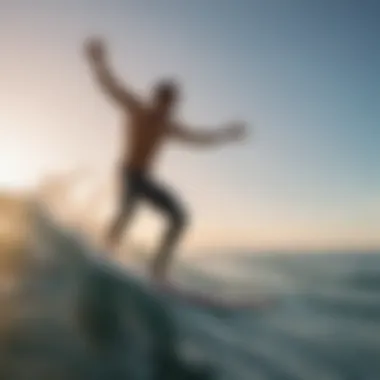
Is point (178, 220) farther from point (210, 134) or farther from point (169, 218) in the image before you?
point (210, 134)

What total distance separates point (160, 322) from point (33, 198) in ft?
1.05

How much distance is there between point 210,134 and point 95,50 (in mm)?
270

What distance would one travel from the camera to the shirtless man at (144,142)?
140 centimetres

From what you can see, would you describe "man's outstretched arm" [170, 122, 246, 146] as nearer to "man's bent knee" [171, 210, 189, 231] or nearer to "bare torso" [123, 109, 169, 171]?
Result: "bare torso" [123, 109, 169, 171]

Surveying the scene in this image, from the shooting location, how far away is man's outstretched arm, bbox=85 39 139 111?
4.68 feet

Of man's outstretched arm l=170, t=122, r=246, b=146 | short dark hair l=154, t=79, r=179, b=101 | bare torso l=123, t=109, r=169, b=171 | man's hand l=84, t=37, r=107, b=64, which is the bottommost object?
bare torso l=123, t=109, r=169, b=171

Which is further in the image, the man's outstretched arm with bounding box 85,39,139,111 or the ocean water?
the man's outstretched arm with bounding box 85,39,139,111

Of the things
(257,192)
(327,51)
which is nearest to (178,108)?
(257,192)

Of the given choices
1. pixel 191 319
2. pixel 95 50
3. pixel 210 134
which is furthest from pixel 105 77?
pixel 191 319

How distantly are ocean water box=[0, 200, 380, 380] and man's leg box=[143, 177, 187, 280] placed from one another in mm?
30

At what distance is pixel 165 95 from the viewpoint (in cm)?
145

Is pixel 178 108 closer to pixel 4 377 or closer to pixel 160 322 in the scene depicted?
pixel 160 322

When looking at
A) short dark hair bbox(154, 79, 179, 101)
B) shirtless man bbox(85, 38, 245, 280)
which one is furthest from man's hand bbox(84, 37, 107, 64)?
short dark hair bbox(154, 79, 179, 101)

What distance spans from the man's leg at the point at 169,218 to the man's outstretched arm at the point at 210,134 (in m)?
0.11
